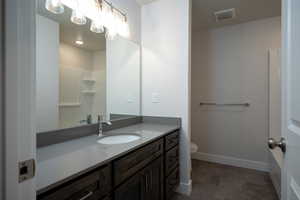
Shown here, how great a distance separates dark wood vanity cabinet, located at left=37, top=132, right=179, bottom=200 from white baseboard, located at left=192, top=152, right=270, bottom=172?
1272 millimetres

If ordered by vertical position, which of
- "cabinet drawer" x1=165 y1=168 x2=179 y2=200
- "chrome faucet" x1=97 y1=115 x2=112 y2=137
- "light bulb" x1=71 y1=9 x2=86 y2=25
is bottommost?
"cabinet drawer" x1=165 y1=168 x2=179 y2=200

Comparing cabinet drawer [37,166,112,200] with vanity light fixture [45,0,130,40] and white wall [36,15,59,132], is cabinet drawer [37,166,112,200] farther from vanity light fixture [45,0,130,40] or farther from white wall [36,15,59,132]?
vanity light fixture [45,0,130,40]

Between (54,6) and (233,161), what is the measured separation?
3132mm

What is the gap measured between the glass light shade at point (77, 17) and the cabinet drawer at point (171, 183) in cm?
168

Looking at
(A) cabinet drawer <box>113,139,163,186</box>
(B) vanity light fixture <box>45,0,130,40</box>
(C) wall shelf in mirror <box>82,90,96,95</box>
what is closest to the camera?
(A) cabinet drawer <box>113,139,163,186</box>

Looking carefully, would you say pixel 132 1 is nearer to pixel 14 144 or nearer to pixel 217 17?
pixel 217 17

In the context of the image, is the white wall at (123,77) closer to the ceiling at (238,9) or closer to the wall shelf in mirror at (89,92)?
the wall shelf in mirror at (89,92)

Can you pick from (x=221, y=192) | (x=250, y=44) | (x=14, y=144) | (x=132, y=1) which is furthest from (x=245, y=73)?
(x=14, y=144)

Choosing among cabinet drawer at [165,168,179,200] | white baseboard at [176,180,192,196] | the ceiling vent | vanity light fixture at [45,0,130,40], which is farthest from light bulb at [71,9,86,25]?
white baseboard at [176,180,192,196]

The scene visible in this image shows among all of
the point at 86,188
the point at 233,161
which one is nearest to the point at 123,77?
the point at 86,188

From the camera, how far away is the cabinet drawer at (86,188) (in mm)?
670

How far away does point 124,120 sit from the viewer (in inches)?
75.8

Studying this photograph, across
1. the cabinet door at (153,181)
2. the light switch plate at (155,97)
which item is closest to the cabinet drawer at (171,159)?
the cabinet door at (153,181)

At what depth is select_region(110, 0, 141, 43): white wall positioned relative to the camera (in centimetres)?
189
